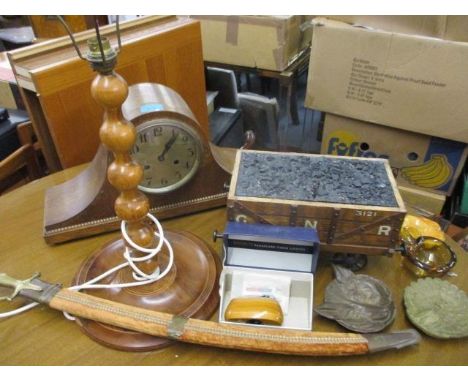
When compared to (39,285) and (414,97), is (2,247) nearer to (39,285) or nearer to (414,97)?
(39,285)

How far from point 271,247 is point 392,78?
0.74m

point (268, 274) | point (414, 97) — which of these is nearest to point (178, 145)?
point (268, 274)

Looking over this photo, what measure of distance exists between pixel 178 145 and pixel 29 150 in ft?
1.99

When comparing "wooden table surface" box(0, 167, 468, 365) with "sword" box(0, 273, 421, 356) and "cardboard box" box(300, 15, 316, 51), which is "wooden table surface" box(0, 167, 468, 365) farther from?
"cardboard box" box(300, 15, 316, 51)

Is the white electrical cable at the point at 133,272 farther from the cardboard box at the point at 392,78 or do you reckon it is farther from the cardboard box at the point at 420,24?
the cardboard box at the point at 420,24

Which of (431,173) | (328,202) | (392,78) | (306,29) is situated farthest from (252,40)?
(328,202)

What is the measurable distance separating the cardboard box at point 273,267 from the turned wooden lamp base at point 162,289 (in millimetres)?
62

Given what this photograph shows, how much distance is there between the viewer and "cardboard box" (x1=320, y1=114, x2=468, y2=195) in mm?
1271

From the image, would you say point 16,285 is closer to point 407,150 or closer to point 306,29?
point 407,150

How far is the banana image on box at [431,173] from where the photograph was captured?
4.29ft

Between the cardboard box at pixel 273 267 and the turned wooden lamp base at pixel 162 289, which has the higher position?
the cardboard box at pixel 273 267

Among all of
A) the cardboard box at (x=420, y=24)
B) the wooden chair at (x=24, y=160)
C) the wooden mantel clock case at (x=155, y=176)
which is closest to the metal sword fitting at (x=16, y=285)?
the wooden mantel clock case at (x=155, y=176)

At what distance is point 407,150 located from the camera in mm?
1317

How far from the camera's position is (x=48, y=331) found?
70 cm
